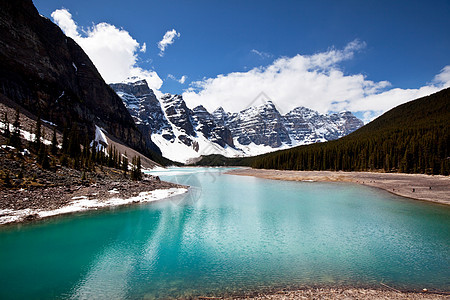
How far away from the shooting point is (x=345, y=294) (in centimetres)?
789

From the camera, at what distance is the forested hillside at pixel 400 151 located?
57656 millimetres

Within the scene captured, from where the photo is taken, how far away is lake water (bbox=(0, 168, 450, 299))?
880cm

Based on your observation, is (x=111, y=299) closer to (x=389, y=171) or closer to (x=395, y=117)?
(x=389, y=171)

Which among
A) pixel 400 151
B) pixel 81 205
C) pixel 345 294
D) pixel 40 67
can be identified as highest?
pixel 40 67

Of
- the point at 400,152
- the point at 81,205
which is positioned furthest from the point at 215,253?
the point at 400,152

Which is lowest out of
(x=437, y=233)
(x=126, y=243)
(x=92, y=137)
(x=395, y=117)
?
(x=126, y=243)

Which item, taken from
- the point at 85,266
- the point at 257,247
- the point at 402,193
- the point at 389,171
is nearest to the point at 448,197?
the point at 402,193

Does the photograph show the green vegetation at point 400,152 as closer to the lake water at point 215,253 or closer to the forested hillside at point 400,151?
the forested hillside at point 400,151

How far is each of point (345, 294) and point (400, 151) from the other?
3086 inches

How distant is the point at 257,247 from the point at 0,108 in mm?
56691

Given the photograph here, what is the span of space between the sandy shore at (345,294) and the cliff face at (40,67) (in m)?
68.6

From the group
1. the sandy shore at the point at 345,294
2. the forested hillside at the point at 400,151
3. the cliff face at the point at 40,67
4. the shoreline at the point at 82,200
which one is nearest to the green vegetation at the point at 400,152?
the forested hillside at the point at 400,151

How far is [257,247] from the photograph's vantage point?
1303cm

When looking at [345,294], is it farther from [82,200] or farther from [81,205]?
[82,200]
